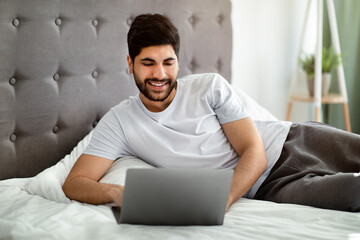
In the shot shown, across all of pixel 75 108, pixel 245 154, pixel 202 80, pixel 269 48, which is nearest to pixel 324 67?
pixel 269 48

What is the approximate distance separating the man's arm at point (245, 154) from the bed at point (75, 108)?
0.18 feet

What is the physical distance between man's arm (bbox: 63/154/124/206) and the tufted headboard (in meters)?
0.34

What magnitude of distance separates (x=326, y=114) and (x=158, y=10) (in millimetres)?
1687

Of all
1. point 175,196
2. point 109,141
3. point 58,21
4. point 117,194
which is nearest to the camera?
point 175,196

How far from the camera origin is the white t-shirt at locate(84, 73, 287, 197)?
153cm

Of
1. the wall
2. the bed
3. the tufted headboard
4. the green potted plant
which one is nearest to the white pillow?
the bed

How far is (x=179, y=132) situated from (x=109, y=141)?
0.83 ft

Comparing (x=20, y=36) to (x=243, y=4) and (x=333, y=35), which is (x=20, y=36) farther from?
(x=333, y=35)

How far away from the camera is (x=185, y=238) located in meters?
1.06

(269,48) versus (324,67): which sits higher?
(269,48)

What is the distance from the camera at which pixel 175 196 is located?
108cm

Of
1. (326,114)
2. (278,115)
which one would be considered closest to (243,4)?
(278,115)

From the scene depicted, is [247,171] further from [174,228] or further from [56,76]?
[56,76]

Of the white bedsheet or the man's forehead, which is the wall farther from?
the white bedsheet
